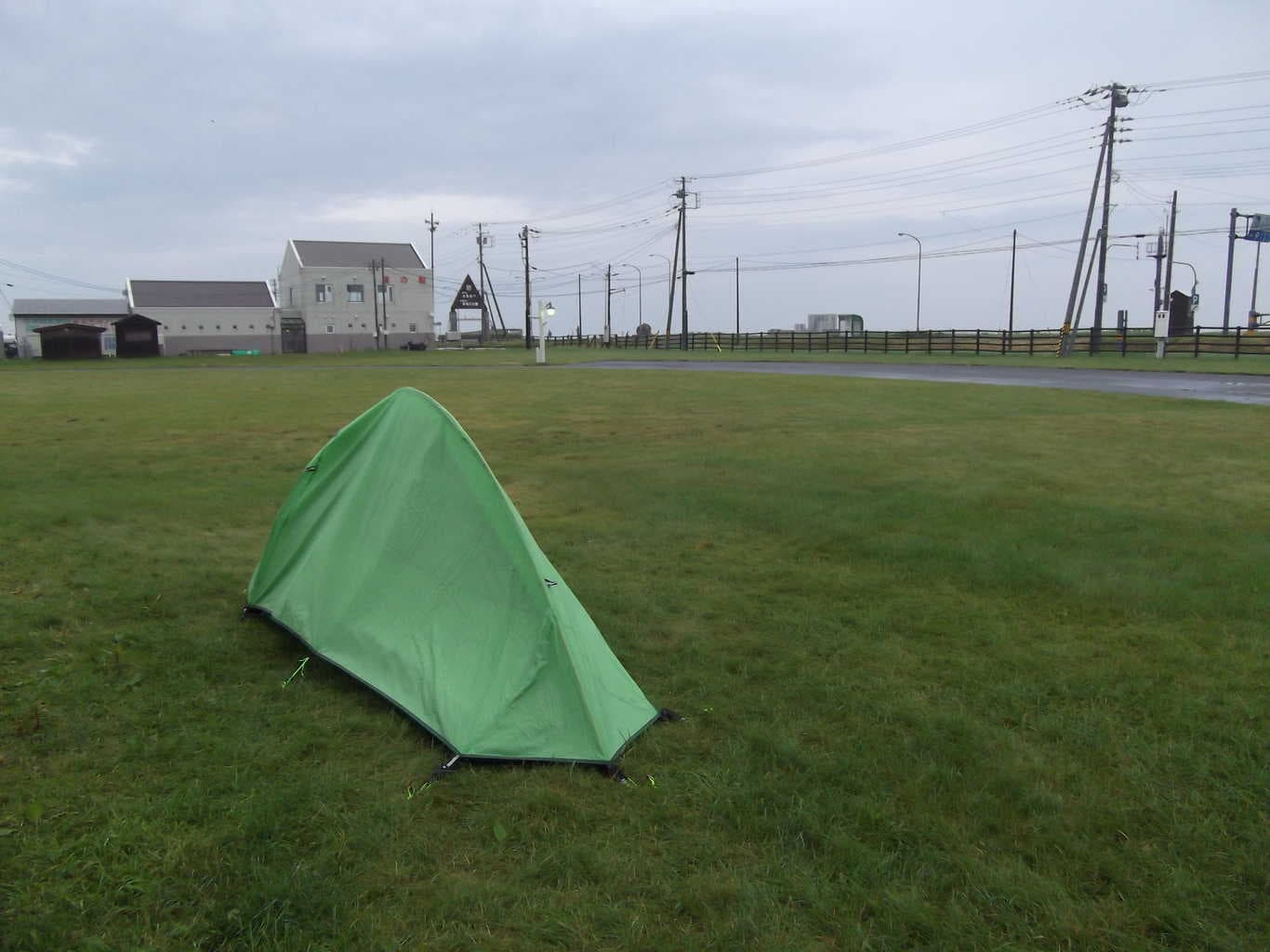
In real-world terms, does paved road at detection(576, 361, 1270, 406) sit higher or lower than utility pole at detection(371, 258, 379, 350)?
lower

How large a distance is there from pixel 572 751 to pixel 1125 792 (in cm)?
207

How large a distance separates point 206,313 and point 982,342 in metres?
56.3

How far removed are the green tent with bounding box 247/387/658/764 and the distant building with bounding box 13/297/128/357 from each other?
66698mm

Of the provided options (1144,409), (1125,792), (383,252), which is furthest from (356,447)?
(383,252)

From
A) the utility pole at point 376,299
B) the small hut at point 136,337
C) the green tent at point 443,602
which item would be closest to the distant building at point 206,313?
the utility pole at point 376,299

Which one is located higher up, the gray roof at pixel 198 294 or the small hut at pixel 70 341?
the gray roof at pixel 198 294

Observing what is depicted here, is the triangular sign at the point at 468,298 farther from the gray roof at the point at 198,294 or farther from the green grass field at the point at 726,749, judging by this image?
the green grass field at the point at 726,749

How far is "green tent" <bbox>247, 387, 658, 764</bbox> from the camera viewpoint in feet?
12.5

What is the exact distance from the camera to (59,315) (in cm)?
7169

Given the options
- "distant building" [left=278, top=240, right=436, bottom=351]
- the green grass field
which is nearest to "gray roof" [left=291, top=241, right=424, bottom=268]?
"distant building" [left=278, top=240, right=436, bottom=351]

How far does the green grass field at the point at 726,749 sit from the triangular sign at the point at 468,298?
2898 inches

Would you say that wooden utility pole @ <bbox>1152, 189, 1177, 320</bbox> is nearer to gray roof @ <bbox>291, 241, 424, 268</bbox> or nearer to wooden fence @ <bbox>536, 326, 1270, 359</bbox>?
wooden fence @ <bbox>536, 326, 1270, 359</bbox>

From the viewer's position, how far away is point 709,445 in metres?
12.5

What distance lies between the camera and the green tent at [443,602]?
382 cm
